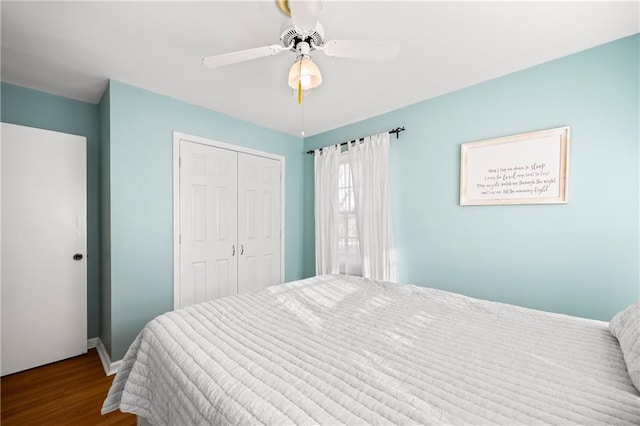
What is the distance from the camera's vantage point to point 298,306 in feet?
5.36

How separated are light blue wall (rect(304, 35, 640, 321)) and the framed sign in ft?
0.20

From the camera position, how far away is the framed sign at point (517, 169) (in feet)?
6.45

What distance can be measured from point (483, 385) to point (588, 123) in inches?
81.1

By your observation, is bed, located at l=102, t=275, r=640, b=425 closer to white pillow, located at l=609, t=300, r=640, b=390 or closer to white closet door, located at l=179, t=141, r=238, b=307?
white pillow, located at l=609, t=300, r=640, b=390

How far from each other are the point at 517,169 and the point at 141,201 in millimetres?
3223

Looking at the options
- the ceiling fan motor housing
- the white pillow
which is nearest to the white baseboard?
the ceiling fan motor housing

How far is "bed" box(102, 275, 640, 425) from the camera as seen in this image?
77 cm

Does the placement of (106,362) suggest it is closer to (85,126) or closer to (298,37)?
(85,126)

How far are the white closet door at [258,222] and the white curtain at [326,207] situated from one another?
1.76ft

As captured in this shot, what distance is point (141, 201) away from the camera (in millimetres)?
2402

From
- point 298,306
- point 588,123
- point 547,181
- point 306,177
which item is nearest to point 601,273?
point 547,181

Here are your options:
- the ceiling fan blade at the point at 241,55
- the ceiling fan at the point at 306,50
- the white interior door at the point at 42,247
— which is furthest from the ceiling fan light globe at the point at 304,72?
the white interior door at the point at 42,247

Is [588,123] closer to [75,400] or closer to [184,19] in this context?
[184,19]

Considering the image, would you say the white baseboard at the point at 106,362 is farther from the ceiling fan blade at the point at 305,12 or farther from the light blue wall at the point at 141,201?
the ceiling fan blade at the point at 305,12
